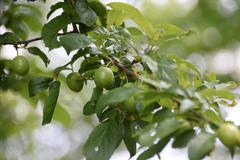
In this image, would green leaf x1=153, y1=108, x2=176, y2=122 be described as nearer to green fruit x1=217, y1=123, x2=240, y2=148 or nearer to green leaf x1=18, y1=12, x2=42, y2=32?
green fruit x1=217, y1=123, x2=240, y2=148

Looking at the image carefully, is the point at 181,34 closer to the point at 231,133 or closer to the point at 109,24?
the point at 109,24

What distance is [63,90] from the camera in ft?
8.98

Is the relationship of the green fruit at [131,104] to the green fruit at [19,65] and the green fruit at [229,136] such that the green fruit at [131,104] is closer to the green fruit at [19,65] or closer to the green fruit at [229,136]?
the green fruit at [229,136]

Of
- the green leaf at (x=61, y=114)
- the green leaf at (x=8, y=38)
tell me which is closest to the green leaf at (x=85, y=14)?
the green leaf at (x=8, y=38)

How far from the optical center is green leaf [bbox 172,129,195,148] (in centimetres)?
100

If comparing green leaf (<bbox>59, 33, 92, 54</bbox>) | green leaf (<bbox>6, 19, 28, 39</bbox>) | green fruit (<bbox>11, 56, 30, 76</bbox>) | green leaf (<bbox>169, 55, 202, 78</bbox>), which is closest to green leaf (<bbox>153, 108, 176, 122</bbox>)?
green leaf (<bbox>169, 55, 202, 78</bbox>)

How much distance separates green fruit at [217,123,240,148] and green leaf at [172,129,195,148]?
0.07 meters

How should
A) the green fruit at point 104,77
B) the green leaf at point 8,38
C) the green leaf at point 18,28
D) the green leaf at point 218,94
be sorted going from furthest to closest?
1. the green leaf at point 18,28
2. the green leaf at point 8,38
3. the green fruit at point 104,77
4. the green leaf at point 218,94

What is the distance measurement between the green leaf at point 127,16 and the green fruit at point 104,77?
14 centimetres

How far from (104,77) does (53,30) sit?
0.27 meters

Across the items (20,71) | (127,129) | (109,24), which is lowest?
(127,129)

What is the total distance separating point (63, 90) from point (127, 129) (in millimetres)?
1512

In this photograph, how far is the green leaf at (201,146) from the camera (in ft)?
3.06

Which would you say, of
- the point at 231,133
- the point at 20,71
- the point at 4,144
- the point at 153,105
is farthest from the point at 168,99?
the point at 4,144
